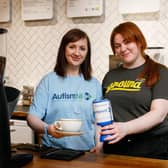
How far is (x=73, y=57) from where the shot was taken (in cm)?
210

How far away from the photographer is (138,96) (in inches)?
76.7

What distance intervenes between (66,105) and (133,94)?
39cm

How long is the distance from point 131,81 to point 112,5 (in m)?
1.49

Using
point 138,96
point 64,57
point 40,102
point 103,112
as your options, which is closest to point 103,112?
point 103,112

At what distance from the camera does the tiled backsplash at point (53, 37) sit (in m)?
3.13

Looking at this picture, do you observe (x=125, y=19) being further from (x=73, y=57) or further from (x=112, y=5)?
(x=73, y=57)

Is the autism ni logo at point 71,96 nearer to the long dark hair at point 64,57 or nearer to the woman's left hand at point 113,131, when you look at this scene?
the long dark hair at point 64,57

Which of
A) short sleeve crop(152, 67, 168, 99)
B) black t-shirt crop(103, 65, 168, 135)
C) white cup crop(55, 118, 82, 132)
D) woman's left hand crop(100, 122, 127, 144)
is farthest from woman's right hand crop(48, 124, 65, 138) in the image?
short sleeve crop(152, 67, 168, 99)

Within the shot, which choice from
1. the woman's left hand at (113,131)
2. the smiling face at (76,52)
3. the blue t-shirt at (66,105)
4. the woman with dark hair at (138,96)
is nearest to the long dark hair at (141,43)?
the woman with dark hair at (138,96)

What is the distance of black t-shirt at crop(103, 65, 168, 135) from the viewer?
75.5 inches

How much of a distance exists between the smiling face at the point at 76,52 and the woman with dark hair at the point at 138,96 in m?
0.18

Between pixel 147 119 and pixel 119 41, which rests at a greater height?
pixel 119 41

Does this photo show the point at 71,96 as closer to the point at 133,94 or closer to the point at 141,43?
the point at 133,94

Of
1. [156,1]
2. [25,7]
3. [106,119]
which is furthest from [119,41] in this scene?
[25,7]
